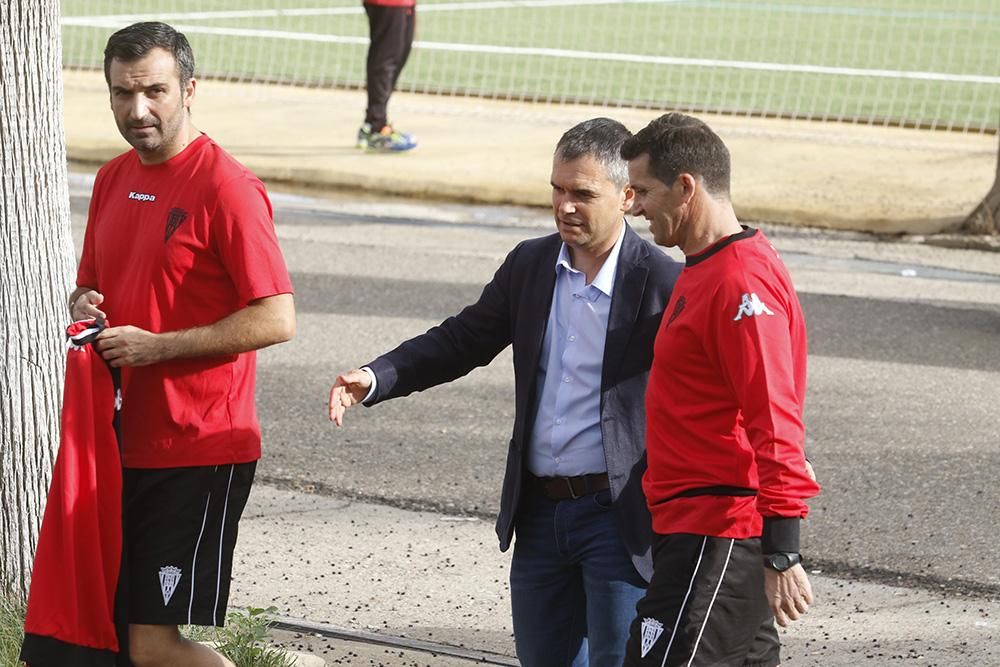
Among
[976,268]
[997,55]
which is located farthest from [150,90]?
[997,55]

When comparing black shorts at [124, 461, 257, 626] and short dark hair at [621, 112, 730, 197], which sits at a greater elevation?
short dark hair at [621, 112, 730, 197]

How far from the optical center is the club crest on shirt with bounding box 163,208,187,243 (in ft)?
14.4

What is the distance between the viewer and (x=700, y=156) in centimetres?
402

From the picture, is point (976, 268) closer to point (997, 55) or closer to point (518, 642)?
point (518, 642)

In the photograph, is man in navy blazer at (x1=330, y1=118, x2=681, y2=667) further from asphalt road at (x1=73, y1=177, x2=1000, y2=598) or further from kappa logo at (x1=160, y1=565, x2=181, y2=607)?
asphalt road at (x1=73, y1=177, x2=1000, y2=598)

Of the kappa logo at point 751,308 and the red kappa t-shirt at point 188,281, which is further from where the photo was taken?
the red kappa t-shirt at point 188,281

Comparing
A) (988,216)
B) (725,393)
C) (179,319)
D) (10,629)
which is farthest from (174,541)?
(988,216)

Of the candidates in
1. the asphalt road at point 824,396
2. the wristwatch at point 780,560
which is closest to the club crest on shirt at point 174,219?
the wristwatch at point 780,560

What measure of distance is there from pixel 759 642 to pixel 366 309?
6.83 m

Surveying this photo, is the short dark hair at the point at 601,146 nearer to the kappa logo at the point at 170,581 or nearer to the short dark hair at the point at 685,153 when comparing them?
the short dark hair at the point at 685,153

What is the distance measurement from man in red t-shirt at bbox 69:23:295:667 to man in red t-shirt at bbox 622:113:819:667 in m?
1.04

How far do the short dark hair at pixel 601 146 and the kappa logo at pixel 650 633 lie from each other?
1152 millimetres

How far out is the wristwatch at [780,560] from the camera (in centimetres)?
374

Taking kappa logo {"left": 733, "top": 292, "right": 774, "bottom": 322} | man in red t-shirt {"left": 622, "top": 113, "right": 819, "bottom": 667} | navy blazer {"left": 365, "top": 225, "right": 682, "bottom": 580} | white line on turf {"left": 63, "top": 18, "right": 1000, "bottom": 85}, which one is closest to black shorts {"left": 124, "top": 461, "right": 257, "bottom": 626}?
navy blazer {"left": 365, "top": 225, "right": 682, "bottom": 580}
